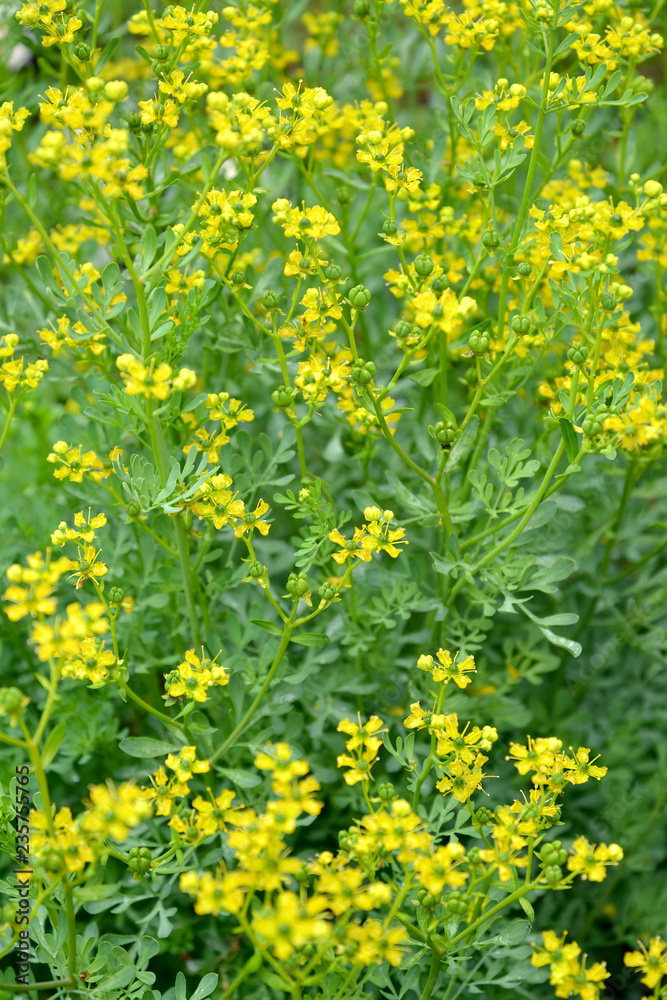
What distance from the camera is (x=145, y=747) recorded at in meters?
1.85

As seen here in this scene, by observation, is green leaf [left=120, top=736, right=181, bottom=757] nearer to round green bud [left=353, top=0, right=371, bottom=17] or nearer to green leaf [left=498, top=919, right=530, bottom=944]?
green leaf [left=498, top=919, right=530, bottom=944]

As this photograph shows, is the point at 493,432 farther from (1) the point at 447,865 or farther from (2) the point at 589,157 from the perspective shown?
(1) the point at 447,865

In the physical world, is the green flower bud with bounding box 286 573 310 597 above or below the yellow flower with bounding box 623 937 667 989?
above

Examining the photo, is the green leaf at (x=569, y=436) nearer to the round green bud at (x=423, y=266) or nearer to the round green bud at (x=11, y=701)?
the round green bud at (x=423, y=266)

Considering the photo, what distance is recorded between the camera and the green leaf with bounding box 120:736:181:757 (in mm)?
1830

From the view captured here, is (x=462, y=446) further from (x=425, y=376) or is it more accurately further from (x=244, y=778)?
(x=244, y=778)

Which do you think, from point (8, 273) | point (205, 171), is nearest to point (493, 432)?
point (205, 171)

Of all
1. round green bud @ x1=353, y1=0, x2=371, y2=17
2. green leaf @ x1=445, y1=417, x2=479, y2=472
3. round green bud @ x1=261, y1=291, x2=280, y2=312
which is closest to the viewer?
round green bud @ x1=261, y1=291, x2=280, y2=312

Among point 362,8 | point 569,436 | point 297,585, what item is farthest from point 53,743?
point 362,8

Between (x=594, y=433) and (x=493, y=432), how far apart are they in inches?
39.1

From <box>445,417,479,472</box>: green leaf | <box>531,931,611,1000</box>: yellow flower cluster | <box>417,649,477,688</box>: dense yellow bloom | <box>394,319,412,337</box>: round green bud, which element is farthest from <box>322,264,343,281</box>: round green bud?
<box>531,931,611,1000</box>: yellow flower cluster

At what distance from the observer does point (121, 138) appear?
1438 mm

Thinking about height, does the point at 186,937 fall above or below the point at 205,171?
below

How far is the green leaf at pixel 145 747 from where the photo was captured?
183 centimetres
